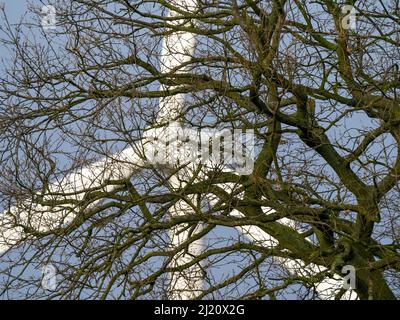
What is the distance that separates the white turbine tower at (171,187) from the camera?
969cm

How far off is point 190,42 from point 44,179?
7.70 feet

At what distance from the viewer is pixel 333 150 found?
11266mm

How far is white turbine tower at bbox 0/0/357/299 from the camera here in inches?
381

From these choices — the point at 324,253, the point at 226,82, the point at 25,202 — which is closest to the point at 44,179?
the point at 25,202

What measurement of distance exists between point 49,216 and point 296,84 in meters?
2.79

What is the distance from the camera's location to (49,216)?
1041cm

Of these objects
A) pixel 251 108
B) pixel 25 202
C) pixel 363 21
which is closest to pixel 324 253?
pixel 251 108

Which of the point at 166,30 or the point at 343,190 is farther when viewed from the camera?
the point at 166,30

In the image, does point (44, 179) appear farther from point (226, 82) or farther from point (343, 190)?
point (343, 190)

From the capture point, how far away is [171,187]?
9461mm
